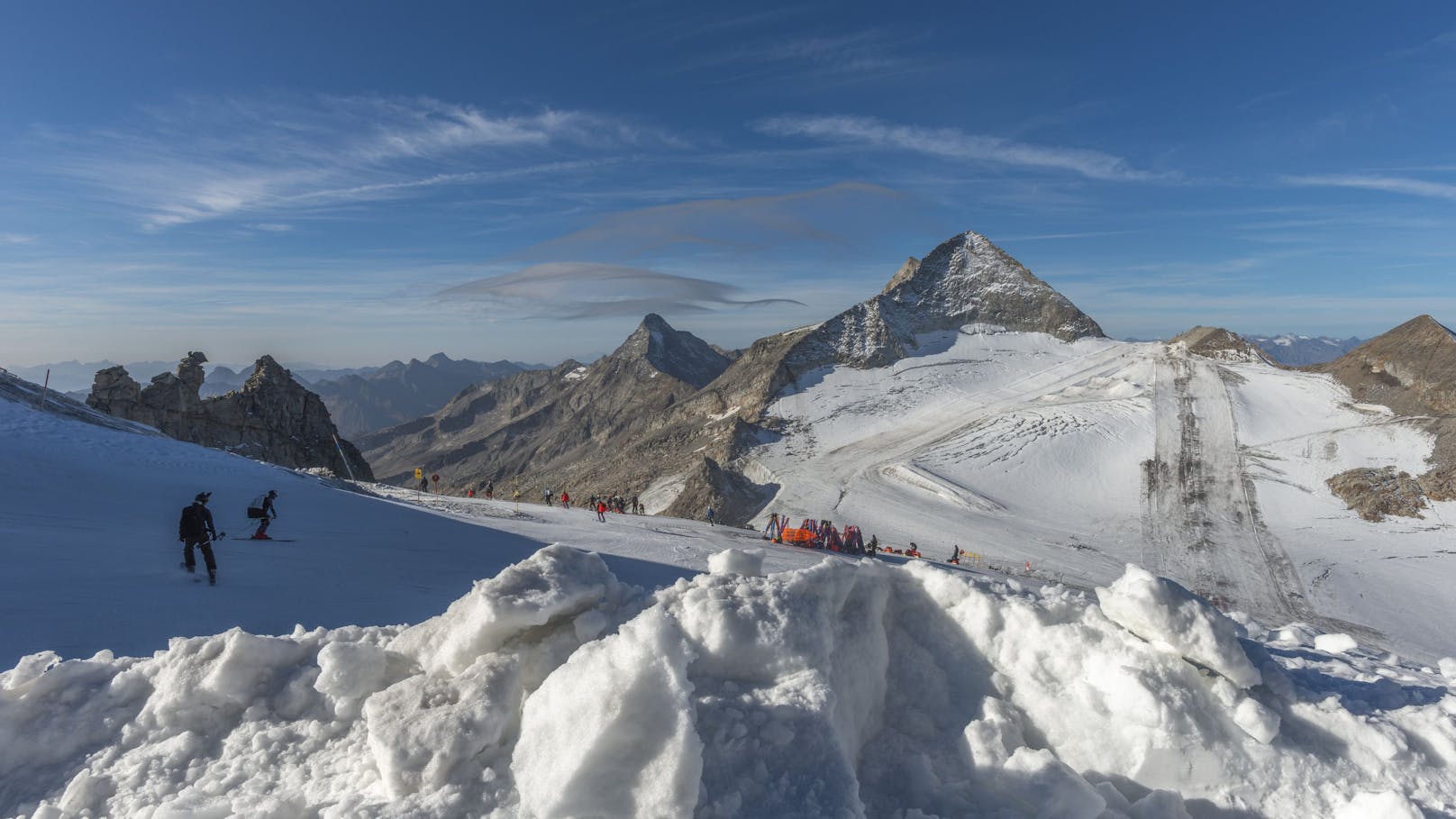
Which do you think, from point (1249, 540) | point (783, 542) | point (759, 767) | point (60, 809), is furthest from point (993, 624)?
point (1249, 540)

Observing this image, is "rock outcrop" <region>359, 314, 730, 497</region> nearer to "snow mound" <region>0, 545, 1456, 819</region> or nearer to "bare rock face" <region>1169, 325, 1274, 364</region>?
"bare rock face" <region>1169, 325, 1274, 364</region>

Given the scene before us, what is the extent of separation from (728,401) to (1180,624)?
5253 cm

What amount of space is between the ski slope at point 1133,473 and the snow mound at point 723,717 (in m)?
23.0

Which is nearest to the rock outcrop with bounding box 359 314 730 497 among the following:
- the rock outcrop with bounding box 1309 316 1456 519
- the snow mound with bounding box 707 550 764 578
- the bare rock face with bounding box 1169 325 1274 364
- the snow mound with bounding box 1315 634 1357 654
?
the bare rock face with bounding box 1169 325 1274 364

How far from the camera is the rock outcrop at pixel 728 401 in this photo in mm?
42219

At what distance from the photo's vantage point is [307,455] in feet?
139

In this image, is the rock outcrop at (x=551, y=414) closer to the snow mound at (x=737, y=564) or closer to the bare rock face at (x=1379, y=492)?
the bare rock face at (x=1379, y=492)

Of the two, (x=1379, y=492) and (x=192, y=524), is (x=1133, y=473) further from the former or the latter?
(x=192, y=524)

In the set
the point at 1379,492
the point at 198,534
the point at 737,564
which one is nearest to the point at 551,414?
the point at 1379,492

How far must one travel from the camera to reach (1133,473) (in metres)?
38.1

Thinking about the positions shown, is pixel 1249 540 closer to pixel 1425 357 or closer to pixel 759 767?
pixel 1425 357

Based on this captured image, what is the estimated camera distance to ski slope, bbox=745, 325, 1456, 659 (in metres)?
26.3

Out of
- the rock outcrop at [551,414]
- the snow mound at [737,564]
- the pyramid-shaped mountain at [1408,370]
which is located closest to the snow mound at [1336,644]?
the snow mound at [737,564]

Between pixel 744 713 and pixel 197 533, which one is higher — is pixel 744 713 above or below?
above
